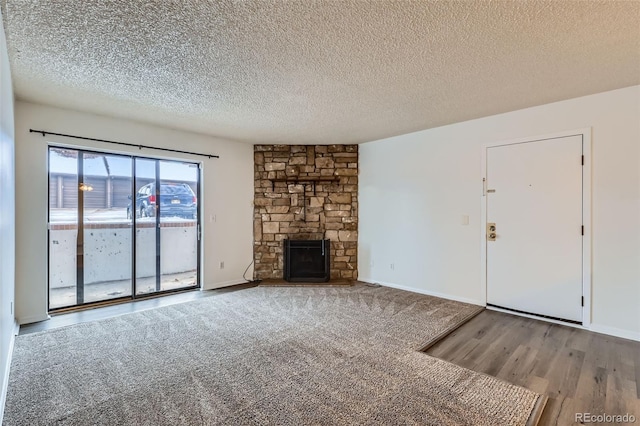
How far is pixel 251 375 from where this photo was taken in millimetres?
2219

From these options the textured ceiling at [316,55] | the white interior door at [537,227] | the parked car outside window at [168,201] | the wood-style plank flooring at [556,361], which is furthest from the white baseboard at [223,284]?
the white interior door at [537,227]

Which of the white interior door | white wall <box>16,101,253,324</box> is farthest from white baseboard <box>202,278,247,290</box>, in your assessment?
the white interior door

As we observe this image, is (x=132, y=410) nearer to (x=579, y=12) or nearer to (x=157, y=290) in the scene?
(x=157, y=290)

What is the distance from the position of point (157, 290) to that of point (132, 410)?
2915 mm

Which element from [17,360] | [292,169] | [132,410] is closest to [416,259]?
[292,169]

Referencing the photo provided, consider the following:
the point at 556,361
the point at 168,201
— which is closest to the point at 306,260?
the point at 168,201

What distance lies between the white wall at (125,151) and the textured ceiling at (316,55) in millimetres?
296

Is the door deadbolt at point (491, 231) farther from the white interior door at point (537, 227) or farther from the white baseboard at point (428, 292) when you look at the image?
the white baseboard at point (428, 292)

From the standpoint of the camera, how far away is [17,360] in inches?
95.0

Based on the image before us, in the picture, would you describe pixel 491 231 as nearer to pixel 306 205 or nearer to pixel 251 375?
pixel 306 205

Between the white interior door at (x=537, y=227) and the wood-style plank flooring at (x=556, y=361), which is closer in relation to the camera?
the wood-style plank flooring at (x=556, y=361)

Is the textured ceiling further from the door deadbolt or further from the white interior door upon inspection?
the door deadbolt

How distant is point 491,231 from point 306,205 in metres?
2.95

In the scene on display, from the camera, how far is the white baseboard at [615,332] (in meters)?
2.87
